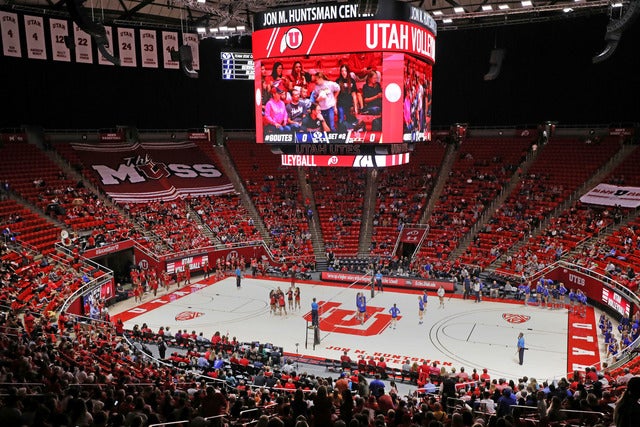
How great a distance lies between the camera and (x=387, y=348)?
70.3 feet

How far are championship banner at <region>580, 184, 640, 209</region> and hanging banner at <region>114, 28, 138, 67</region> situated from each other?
3057 cm

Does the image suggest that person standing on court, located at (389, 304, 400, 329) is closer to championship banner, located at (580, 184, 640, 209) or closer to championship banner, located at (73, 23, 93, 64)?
championship banner, located at (580, 184, 640, 209)

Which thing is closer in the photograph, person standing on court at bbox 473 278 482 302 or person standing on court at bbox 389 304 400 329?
person standing on court at bbox 389 304 400 329

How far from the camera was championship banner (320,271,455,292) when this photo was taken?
29.9 meters

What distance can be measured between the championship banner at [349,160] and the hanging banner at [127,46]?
19676mm

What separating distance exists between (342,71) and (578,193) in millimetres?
20431

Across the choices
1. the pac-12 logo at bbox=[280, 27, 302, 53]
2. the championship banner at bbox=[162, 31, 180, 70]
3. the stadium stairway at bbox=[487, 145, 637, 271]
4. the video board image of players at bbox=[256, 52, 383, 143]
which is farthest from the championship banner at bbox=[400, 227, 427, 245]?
the championship banner at bbox=[162, 31, 180, 70]

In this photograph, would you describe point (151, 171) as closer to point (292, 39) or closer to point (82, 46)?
point (82, 46)

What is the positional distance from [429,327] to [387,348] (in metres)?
3.30

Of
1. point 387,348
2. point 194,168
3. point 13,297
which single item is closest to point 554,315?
point 387,348

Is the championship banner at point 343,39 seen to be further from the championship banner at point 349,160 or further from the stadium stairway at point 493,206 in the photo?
the stadium stairway at point 493,206

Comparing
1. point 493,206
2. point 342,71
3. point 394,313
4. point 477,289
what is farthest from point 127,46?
point 477,289

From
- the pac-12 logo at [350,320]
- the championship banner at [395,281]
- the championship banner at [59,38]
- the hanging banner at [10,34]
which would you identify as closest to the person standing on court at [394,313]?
the pac-12 logo at [350,320]

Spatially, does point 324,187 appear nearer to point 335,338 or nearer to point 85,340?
point 335,338
